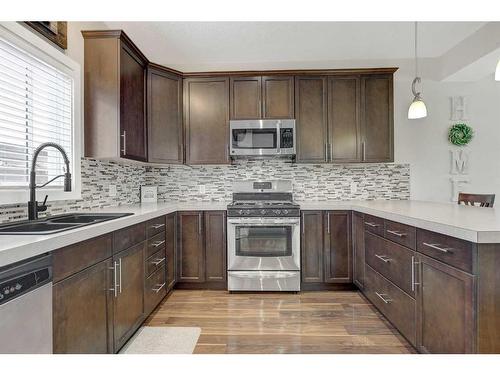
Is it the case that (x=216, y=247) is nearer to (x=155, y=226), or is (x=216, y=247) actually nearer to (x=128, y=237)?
(x=155, y=226)

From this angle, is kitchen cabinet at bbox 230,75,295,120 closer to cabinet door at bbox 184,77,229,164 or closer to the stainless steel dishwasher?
cabinet door at bbox 184,77,229,164

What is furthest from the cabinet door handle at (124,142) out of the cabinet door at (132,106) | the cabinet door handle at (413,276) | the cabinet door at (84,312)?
the cabinet door handle at (413,276)

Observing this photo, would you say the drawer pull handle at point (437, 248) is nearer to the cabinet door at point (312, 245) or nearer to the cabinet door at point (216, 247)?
the cabinet door at point (312, 245)

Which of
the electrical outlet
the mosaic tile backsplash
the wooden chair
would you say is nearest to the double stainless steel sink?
the electrical outlet

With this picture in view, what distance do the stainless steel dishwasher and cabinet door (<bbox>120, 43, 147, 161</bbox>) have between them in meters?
1.44

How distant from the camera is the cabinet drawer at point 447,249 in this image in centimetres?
133

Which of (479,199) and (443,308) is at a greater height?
(479,199)

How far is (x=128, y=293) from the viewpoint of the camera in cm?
194

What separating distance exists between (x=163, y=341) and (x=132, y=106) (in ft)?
6.28

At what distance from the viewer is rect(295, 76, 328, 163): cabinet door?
10.6 ft

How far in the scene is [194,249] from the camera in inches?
120

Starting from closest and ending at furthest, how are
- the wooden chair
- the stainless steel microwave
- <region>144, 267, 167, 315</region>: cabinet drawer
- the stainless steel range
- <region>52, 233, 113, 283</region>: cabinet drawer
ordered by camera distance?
<region>52, 233, 113, 283</region>: cabinet drawer, <region>144, 267, 167, 315</region>: cabinet drawer, the wooden chair, the stainless steel range, the stainless steel microwave

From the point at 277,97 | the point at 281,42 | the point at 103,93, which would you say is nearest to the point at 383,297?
the point at 277,97
